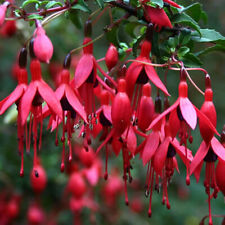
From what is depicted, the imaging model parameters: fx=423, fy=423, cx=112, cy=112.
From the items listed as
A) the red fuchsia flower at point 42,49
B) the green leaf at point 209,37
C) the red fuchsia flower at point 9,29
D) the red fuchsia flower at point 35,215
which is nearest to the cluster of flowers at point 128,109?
the red fuchsia flower at point 42,49

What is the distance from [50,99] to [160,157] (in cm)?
28

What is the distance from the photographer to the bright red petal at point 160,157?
95 cm

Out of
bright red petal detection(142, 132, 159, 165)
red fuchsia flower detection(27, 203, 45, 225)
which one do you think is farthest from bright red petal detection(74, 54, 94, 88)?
red fuchsia flower detection(27, 203, 45, 225)

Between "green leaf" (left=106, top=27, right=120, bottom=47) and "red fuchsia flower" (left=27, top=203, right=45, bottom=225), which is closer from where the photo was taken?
"green leaf" (left=106, top=27, right=120, bottom=47)

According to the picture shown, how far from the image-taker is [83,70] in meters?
0.97

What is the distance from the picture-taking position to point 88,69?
970 millimetres

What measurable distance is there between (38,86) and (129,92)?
0.20 m

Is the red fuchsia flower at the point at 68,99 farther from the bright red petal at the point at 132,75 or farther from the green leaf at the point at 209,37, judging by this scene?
the green leaf at the point at 209,37

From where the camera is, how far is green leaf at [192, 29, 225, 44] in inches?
40.9

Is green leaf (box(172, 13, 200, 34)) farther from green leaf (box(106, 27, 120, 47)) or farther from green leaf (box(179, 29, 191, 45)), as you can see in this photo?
green leaf (box(106, 27, 120, 47))

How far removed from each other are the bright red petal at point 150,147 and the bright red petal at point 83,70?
21 cm

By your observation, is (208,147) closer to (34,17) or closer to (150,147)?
(150,147)

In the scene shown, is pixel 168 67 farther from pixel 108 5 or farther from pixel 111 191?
pixel 111 191

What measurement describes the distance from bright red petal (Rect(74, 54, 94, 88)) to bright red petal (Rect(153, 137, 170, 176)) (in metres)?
0.23
